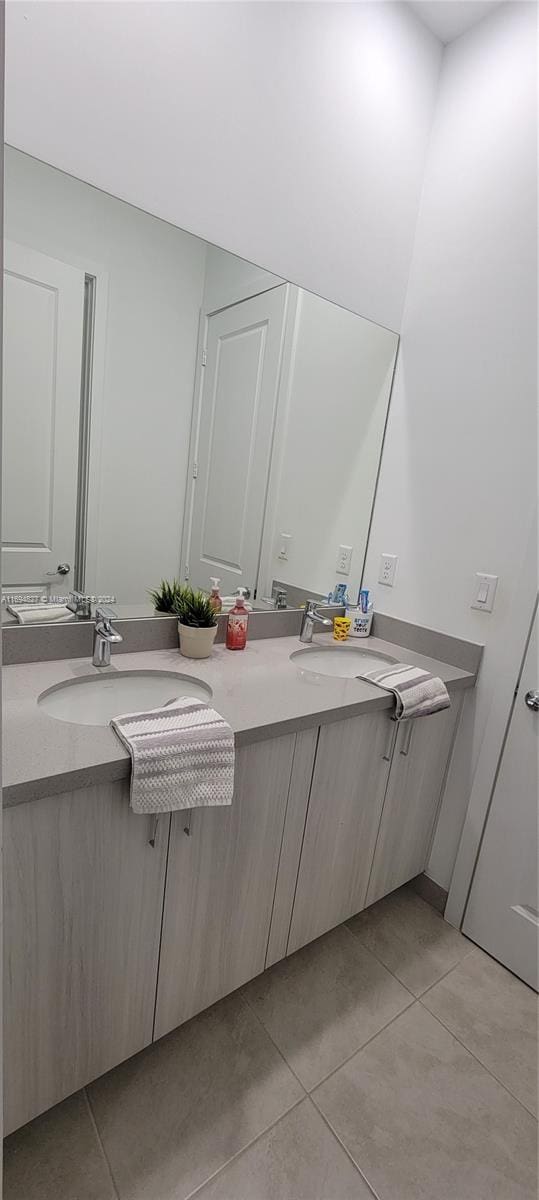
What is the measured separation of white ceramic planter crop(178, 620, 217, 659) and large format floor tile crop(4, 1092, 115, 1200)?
3.34 feet

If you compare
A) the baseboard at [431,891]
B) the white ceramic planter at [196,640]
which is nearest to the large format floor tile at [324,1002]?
the baseboard at [431,891]

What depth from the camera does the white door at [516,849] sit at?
1.62 meters

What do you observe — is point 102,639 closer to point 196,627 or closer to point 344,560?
point 196,627

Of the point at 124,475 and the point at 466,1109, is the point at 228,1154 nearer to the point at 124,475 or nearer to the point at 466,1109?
the point at 466,1109

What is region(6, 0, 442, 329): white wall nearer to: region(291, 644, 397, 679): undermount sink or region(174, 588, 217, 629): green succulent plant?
region(174, 588, 217, 629): green succulent plant

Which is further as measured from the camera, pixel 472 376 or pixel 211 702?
pixel 472 376

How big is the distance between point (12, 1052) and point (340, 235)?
2.13 meters

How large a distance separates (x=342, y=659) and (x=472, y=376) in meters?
0.96

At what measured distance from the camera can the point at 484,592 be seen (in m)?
1.70

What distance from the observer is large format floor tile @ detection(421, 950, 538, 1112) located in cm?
141

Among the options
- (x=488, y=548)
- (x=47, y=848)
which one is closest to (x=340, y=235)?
(x=488, y=548)

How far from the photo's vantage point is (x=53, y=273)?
1257 millimetres

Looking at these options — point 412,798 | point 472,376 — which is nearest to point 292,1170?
point 412,798

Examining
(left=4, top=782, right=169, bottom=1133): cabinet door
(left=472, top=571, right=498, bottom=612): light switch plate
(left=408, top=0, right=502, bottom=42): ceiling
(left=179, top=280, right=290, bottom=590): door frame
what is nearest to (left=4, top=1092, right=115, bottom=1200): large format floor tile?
(left=4, top=782, right=169, bottom=1133): cabinet door
